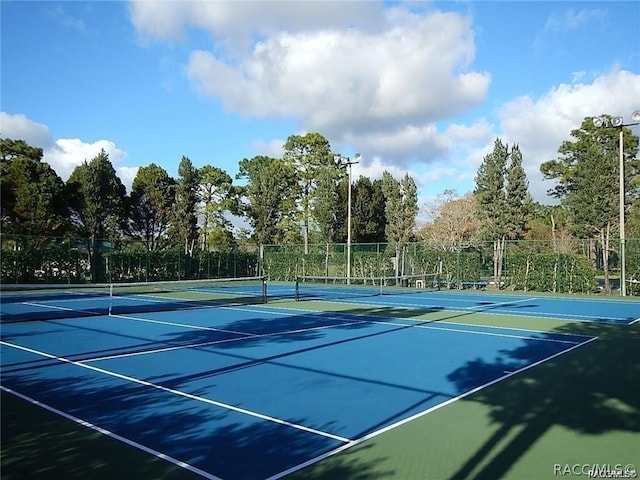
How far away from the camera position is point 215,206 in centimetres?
4497

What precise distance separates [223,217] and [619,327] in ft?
119

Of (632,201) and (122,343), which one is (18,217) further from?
(632,201)

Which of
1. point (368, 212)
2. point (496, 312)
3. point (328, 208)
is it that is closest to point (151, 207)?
point (328, 208)

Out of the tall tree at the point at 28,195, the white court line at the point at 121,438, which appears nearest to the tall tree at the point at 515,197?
the tall tree at the point at 28,195

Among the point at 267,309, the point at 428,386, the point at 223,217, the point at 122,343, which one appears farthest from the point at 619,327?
the point at 223,217

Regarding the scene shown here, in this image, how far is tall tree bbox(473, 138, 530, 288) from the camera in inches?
1298

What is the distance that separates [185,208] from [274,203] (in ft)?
20.5

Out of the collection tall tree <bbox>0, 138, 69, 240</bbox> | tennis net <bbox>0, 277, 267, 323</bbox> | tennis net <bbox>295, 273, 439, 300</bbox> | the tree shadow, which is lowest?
the tree shadow

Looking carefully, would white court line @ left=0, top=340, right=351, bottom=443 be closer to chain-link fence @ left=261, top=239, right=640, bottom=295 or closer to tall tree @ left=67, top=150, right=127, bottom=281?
chain-link fence @ left=261, top=239, right=640, bottom=295

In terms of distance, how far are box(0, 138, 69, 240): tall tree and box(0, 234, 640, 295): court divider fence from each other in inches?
203

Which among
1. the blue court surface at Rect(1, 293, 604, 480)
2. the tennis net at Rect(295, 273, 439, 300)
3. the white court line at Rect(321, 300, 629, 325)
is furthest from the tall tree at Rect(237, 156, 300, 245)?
the blue court surface at Rect(1, 293, 604, 480)

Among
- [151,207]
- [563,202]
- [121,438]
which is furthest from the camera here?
[563,202]

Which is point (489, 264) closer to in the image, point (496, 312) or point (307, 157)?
point (496, 312)

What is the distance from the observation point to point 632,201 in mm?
41531
